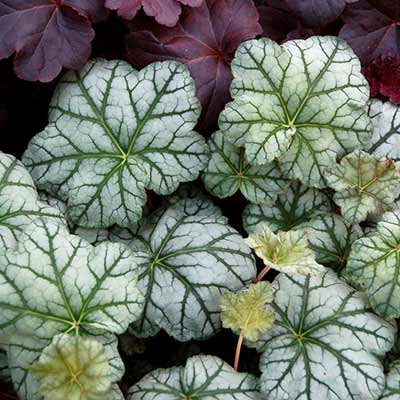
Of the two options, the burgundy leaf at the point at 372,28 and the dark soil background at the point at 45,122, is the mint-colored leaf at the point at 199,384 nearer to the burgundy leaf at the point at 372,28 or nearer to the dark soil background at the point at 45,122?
the dark soil background at the point at 45,122

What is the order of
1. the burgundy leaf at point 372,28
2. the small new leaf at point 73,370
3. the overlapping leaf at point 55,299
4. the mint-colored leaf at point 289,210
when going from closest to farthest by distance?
the small new leaf at point 73,370 < the overlapping leaf at point 55,299 < the mint-colored leaf at point 289,210 < the burgundy leaf at point 372,28

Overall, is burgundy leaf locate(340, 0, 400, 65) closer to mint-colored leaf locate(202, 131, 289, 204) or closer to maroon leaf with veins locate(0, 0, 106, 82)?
mint-colored leaf locate(202, 131, 289, 204)

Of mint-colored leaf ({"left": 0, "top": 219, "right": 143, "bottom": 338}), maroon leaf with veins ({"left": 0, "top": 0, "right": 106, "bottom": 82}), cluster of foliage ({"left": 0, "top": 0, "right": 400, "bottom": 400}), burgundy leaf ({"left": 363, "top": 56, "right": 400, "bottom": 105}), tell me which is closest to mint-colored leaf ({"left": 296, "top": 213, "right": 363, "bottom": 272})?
cluster of foliage ({"left": 0, "top": 0, "right": 400, "bottom": 400})

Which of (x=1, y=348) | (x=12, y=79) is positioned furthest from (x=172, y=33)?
(x=1, y=348)

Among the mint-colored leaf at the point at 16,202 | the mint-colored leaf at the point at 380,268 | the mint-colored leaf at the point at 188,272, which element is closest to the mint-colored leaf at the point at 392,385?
the mint-colored leaf at the point at 380,268

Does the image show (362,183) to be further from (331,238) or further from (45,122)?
(45,122)

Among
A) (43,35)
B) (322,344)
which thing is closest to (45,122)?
(43,35)
